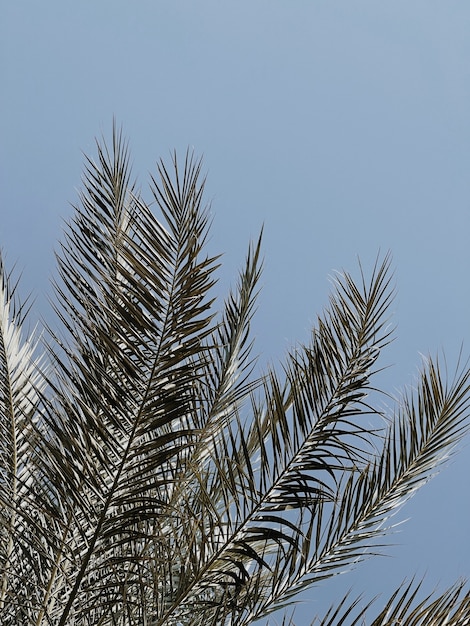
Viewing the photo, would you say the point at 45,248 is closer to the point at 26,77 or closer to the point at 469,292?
the point at 26,77

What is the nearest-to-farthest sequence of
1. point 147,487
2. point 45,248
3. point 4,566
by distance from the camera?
1. point 147,487
2. point 4,566
3. point 45,248

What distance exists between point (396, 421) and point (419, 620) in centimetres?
105

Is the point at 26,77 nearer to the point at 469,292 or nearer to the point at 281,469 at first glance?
the point at 469,292

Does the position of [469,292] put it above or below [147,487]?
above

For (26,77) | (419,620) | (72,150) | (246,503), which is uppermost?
(26,77)

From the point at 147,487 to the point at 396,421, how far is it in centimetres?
144

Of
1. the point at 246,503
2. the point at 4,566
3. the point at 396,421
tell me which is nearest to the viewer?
the point at 246,503

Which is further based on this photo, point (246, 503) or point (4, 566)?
point (4, 566)

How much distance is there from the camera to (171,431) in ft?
10.7

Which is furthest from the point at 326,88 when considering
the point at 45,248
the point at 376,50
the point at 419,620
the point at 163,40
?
the point at 419,620

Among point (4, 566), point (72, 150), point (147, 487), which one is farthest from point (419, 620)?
point (72, 150)

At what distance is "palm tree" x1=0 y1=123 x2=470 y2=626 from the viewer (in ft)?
8.61

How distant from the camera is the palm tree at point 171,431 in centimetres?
262

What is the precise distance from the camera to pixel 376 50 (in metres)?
15.8
